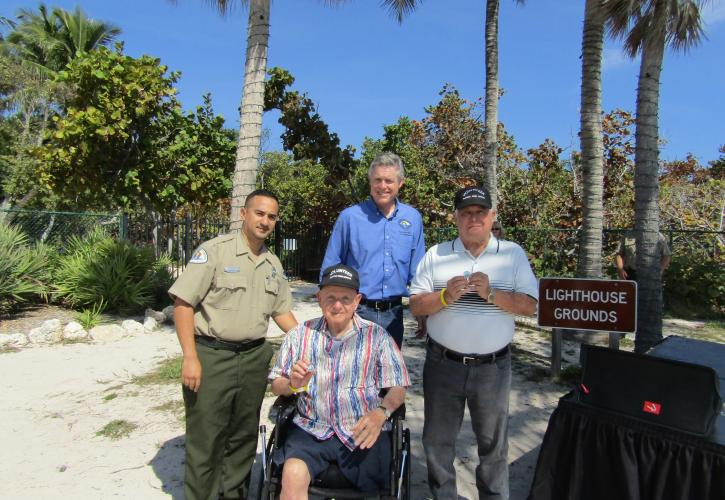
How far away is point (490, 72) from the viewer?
8.24 meters

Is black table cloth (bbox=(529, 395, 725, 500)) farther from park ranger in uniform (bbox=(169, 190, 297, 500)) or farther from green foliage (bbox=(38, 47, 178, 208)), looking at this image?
green foliage (bbox=(38, 47, 178, 208))

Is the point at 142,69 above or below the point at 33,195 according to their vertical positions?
above

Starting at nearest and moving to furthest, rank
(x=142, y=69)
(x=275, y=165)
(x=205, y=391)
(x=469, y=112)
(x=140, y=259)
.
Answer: (x=205, y=391)
(x=140, y=259)
(x=142, y=69)
(x=469, y=112)
(x=275, y=165)

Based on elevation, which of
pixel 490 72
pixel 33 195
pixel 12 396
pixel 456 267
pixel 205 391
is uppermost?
pixel 490 72

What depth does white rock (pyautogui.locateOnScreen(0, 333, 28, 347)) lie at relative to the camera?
22.1 ft

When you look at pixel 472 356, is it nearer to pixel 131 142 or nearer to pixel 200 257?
pixel 200 257

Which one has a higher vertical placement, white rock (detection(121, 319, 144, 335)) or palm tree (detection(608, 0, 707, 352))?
palm tree (detection(608, 0, 707, 352))

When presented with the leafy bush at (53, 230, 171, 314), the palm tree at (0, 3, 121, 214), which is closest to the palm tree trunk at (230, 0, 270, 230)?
the leafy bush at (53, 230, 171, 314)

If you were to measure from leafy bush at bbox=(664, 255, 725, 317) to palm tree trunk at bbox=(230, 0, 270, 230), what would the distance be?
9.47 meters

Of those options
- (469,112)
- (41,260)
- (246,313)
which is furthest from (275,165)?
(246,313)

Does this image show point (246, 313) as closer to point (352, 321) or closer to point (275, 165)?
point (352, 321)

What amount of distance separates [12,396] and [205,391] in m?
3.62

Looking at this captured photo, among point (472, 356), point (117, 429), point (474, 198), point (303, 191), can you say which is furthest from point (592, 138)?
point (303, 191)

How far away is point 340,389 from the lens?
2488 mm
